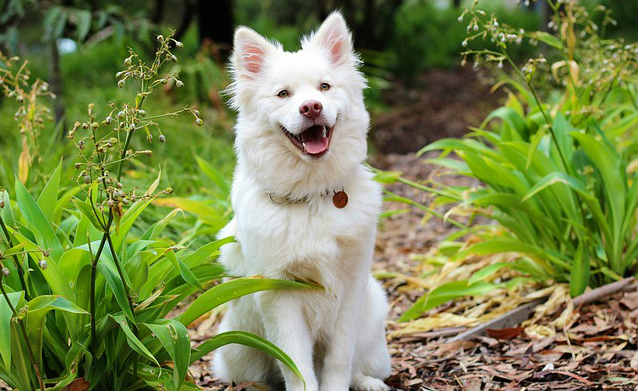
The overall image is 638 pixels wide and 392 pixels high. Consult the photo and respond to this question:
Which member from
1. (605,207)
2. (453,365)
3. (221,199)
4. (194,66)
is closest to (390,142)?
(194,66)

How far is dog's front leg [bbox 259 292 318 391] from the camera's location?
2.48m

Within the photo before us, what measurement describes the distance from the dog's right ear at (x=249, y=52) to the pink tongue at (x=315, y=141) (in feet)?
1.14

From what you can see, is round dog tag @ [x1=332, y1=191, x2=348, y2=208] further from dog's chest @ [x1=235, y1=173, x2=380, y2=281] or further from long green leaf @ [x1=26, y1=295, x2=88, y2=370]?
long green leaf @ [x1=26, y1=295, x2=88, y2=370]

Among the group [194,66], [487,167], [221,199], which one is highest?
[194,66]

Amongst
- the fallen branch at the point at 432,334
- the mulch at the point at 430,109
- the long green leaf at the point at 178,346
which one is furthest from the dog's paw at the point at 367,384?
the mulch at the point at 430,109

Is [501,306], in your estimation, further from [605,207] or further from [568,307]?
[605,207]

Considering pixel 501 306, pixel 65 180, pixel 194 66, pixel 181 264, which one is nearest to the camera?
pixel 181 264

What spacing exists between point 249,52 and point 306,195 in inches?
24.3

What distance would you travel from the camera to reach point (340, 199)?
8.36ft

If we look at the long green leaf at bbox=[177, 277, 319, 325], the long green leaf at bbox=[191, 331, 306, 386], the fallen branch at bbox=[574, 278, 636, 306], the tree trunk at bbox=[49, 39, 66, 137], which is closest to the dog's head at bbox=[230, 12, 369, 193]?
the long green leaf at bbox=[177, 277, 319, 325]

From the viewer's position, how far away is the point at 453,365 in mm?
3105

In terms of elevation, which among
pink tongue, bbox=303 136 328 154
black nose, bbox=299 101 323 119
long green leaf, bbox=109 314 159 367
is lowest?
long green leaf, bbox=109 314 159 367

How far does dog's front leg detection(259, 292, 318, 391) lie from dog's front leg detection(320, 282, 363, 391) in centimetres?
11

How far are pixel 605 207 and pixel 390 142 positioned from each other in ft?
16.2
